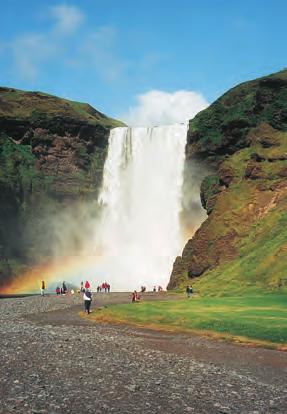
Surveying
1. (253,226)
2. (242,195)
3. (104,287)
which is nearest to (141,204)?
(104,287)

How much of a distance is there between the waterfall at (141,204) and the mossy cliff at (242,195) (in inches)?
301

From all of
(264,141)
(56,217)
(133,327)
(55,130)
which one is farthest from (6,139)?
(133,327)

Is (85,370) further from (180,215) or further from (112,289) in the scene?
(180,215)

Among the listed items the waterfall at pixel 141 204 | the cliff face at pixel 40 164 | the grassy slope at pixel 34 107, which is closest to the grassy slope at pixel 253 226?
the waterfall at pixel 141 204

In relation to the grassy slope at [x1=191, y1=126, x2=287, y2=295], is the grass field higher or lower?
lower

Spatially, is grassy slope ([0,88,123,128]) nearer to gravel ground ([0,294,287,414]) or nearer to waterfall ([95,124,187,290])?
waterfall ([95,124,187,290])

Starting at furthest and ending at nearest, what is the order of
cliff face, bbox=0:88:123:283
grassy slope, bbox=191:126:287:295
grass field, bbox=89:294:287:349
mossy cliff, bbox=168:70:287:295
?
cliff face, bbox=0:88:123:283 < mossy cliff, bbox=168:70:287:295 < grassy slope, bbox=191:126:287:295 < grass field, bbox=89:294:287:349

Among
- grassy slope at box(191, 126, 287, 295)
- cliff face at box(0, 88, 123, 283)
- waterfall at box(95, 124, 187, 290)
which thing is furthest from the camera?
cliff face at box(0, 88, 123, 283)

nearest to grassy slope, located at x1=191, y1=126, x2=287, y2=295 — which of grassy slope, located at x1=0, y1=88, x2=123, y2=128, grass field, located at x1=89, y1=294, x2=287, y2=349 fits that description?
grass field, located at x1=89, y1=294, x2=287, y2=349

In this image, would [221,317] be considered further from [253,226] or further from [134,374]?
[253,226]

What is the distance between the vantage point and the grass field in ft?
85.8

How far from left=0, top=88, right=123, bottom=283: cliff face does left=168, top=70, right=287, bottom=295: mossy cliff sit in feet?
78.7

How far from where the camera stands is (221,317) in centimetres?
3023

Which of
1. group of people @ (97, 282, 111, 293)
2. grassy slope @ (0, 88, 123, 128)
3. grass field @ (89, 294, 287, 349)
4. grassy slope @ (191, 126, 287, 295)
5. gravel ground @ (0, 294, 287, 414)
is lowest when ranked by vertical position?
gravel ground @ (0, 294, 287, 414)
